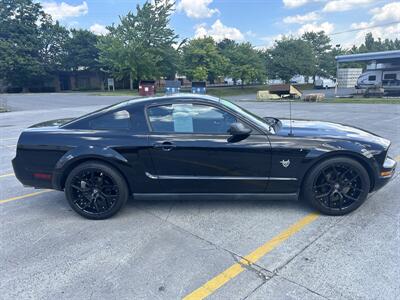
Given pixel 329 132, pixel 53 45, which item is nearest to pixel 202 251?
pixel 329 132

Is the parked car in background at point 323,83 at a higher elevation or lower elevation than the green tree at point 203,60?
lower

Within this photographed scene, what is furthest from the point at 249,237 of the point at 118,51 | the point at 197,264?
the point at 118,51

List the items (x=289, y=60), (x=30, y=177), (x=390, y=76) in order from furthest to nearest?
1. (x=289, y=60)
2. (x=390, y=76)
3. (x=30, y=177)

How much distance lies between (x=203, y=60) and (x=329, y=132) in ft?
119

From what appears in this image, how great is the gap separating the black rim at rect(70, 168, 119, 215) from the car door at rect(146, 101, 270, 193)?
1.69ft

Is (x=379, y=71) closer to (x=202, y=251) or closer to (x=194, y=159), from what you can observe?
(x=194, y=159)

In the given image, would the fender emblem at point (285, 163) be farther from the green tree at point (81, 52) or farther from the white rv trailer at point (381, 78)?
the green tree at point (81, 52)

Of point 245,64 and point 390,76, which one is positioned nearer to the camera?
point 390,76

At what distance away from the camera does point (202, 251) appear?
112 inches

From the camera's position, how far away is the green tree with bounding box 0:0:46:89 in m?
44.4

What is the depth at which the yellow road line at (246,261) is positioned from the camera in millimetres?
2297

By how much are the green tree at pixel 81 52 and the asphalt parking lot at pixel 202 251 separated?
167 feet

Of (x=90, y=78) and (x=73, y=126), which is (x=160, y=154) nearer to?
(x=73, y=126)

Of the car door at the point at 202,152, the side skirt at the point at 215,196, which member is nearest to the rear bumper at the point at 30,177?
the side skirt at the point at 215,196
